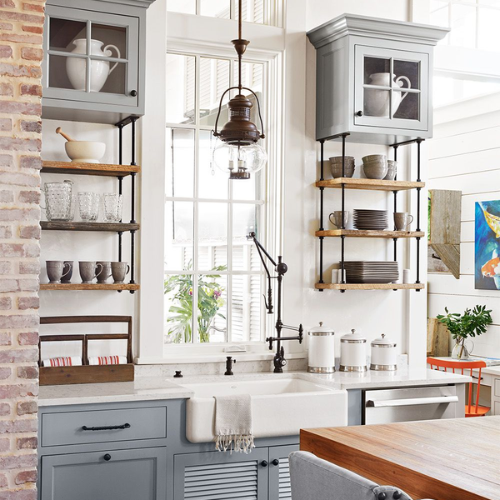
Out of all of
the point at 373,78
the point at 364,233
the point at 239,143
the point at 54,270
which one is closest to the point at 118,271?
the point at 54,270

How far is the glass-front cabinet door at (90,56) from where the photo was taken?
352 cm

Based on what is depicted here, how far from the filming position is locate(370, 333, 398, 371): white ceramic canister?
13.8ft

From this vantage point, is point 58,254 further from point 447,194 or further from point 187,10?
point 447,194

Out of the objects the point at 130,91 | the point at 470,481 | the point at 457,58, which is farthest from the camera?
the point at 457,58

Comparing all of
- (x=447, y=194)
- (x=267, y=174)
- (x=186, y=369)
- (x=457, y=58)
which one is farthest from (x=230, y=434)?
(x=447, y=194)

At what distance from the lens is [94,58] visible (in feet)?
11.7

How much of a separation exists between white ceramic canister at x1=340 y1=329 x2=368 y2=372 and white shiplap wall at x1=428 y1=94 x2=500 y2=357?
7.57 ft

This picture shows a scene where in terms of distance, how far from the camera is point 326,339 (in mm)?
4137

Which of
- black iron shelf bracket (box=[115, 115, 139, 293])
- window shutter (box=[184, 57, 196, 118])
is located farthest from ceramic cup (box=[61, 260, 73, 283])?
window shutter (box=[184, 57, 196, 118])

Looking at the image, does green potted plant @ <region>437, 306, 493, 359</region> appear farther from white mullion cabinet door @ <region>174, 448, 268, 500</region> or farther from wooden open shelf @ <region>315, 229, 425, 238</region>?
white mullion cabinet door @ <region>174, 448, 268, 500</region>

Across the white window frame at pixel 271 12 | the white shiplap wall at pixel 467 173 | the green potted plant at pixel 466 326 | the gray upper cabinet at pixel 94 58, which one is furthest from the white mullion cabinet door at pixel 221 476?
the white shiplap wall at pixel 467 173

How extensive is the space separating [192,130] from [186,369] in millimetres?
1333

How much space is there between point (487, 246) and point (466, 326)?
0.69m

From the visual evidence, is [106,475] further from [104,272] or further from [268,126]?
[268,126]
